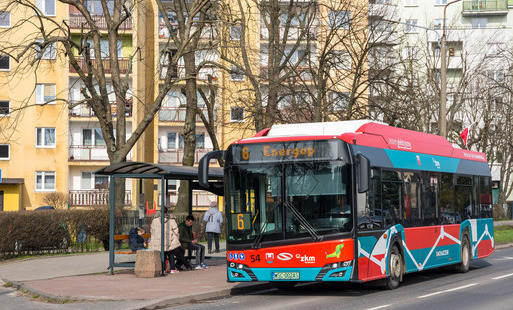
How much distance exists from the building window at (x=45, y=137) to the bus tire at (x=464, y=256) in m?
38.5

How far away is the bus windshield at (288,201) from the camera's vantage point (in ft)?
48.5

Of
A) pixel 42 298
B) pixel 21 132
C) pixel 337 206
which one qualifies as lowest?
pixel 42 298

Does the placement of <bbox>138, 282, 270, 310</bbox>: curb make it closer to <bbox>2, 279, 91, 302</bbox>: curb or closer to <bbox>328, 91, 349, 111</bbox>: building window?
<bbox>2, 279, 91, 302</bbox>: curb

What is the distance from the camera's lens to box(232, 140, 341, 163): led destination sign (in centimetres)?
1506

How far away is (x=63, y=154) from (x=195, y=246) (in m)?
35.6

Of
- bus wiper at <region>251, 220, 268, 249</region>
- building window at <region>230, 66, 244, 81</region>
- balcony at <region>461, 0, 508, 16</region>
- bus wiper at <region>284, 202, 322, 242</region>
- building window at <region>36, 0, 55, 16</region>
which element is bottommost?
bus wiper at <region>251, 220, 268, 249</region>

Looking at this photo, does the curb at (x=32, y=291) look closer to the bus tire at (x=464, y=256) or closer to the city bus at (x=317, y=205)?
the city bus at (x=317, y=205)

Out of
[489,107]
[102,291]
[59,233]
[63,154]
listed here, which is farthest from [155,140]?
[102,291]

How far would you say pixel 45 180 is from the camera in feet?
180

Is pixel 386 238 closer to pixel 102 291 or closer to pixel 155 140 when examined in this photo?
pixel 102 291

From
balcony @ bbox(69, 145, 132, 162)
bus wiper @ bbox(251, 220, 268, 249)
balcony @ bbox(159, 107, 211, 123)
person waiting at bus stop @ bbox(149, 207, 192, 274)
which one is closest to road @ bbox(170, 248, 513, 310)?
bus wiper @ bbox(251, 220, 268, 249)

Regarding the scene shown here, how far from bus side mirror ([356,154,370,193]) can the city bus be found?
0.02 meters

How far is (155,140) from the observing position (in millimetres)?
58406

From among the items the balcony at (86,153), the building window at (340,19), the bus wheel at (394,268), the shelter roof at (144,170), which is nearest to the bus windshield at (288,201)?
the bus wheel at (394,268)
